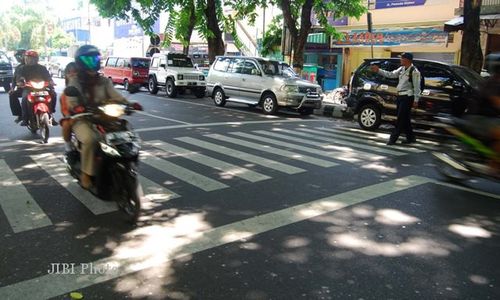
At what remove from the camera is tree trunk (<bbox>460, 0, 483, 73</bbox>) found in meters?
11.9

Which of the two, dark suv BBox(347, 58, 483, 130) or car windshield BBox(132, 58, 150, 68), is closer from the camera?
dark suv BBox(347, 58, 483, 130)

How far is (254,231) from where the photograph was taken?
448cm

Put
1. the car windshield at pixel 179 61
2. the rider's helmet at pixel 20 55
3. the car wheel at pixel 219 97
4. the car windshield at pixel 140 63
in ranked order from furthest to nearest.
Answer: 1. the car windshield at pixel 140 63
2. the car windshield at pixel 179 61
3. the car wheel at pixel 219 97
4. the rider's helmet at pixel 20 55

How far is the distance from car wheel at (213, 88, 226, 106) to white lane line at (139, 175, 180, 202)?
1058cm

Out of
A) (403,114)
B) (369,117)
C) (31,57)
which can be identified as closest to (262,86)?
(369,117)

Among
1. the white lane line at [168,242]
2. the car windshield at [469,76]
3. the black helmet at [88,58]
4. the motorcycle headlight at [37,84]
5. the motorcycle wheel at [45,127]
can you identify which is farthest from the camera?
the car windshield at [469,76]

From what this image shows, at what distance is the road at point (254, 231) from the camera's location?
11.3ft

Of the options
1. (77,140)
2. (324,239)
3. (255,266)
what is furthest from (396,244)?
(77,140)

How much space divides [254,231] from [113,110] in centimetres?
194

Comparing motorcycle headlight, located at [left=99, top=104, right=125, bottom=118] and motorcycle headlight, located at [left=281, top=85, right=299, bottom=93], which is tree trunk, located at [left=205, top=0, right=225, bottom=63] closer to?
motorcycle headlight, located at [left=281, top=85, right=299, bottom=93]

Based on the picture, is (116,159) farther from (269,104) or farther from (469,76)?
(269,104)

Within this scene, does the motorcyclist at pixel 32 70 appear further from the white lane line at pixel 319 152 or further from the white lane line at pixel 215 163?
the white lane line at pixel 319 152

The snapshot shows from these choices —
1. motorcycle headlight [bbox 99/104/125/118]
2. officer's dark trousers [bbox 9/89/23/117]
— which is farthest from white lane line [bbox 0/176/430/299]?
officer's dark trousers [bbox 9/89/23/117]

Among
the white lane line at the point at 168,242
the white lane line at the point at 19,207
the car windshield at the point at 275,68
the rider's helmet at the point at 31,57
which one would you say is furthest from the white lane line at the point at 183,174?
the car windshield at the point at 275,68
